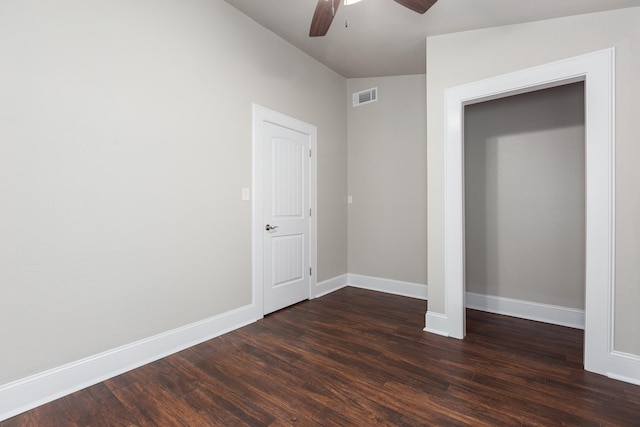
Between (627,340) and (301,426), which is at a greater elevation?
(627,340)

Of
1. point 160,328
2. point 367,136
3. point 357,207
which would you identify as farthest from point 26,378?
point 367,136

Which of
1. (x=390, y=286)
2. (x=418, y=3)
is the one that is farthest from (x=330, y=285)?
(x=418, y=3)

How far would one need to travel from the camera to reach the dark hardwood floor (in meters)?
1.67

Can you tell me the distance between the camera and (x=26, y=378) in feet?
5.74

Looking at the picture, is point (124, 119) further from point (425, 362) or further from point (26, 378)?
point (425, 362)

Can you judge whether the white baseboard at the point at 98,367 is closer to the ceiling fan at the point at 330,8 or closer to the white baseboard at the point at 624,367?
the ceiling fan at the point at 330,8

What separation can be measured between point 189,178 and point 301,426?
6.46 ft

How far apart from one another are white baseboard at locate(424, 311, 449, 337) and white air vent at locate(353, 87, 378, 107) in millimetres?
2874

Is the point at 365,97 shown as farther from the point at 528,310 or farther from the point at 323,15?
the point at 528,310

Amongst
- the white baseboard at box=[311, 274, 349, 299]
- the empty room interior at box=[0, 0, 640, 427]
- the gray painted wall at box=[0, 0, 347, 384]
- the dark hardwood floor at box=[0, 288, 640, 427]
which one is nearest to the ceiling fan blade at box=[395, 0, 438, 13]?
the empty room interior at box=[0, 0, 640, 427]

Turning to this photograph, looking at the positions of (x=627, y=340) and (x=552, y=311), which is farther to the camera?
(x=552, y=311)

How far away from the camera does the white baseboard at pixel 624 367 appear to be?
1994mm

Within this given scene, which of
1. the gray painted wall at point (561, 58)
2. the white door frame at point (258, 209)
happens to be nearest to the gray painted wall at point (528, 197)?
the gray painted wall at point (561, 58)

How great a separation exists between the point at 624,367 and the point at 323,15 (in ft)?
10.1
